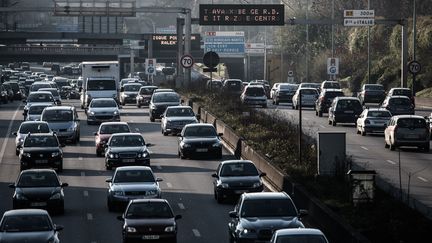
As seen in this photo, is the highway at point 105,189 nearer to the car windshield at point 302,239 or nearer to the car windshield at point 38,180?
the car windshield at point 38,180

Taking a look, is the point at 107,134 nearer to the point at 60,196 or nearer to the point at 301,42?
the point at 60,196

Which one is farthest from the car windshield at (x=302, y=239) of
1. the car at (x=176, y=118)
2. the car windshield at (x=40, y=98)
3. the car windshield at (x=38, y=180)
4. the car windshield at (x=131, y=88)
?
the car windshield at (x=131, y=88)

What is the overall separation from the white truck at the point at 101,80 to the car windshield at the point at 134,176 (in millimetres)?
40915

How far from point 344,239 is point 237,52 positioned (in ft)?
370

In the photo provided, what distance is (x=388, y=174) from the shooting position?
45094mm

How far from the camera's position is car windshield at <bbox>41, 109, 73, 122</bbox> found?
193 ft

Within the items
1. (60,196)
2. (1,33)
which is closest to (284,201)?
(60,196)

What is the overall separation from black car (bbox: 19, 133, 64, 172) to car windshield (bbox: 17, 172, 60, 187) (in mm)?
9741

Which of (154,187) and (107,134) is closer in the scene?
(154,187)

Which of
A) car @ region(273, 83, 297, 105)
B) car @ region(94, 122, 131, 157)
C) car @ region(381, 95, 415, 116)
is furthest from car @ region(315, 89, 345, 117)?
car @ region(94, 122, 131, 157)

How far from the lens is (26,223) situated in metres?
29.0

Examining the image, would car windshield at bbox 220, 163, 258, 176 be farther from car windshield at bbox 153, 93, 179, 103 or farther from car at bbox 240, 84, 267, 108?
car at bbox 240, 84, 267, 108

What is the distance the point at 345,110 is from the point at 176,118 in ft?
33.5

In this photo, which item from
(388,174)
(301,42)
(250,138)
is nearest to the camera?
(388,174)
